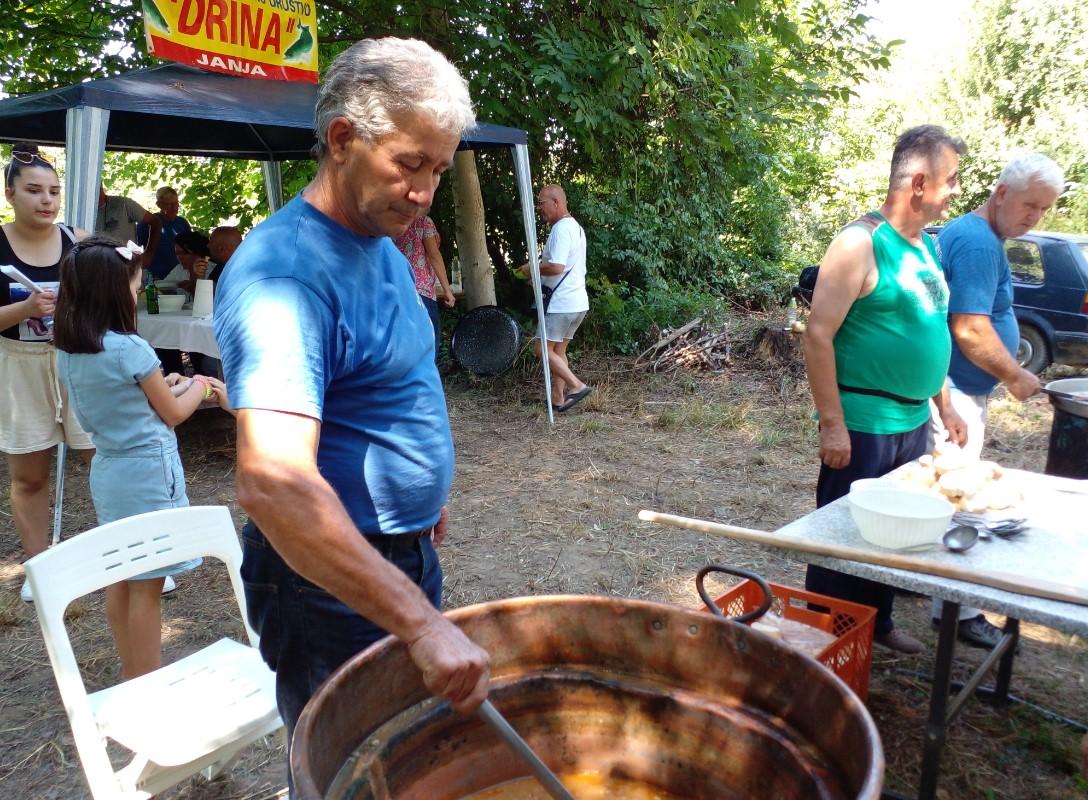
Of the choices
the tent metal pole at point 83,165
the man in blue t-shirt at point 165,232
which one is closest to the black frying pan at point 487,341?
the man in blue t-shirt at point 165,232

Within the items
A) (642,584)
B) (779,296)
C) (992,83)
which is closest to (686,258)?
(779,296)

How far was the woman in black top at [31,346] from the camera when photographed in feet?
10.5

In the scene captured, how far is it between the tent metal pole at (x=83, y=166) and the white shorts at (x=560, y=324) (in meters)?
3.54

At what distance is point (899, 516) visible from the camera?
1893 mm

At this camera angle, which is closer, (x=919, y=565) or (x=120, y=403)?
(x=919, y=565)

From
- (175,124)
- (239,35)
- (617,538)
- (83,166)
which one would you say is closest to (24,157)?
(83,166)

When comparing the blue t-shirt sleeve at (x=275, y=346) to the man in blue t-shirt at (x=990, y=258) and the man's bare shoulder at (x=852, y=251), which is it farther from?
the man in blue t-shirt at (x=990, y=258)

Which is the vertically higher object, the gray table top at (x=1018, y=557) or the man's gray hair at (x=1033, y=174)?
the man's gray hair at (x=1033, y=174)

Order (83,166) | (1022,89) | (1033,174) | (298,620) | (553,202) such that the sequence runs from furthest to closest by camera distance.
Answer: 1. (1022,89)
2. (553,202)
3. (83,166)
4. (1033,174)
5. (298,620)

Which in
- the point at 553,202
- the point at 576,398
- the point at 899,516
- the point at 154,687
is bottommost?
the point at 154,687

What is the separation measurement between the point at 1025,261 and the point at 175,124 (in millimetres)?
8411

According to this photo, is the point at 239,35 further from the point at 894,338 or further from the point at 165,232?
the point at 894,338

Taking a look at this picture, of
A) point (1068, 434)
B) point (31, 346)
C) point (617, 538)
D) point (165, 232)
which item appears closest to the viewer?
point (1068, 434)

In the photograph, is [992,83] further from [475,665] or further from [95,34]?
[475,665]
